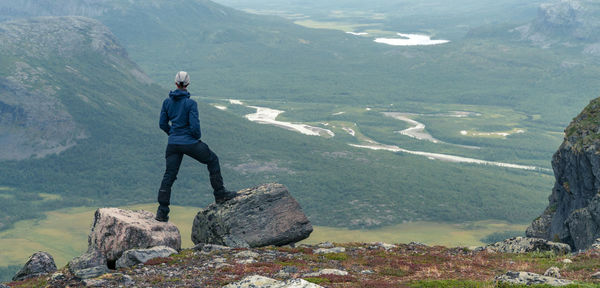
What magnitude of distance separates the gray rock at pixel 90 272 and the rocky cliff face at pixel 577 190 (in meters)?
32.6

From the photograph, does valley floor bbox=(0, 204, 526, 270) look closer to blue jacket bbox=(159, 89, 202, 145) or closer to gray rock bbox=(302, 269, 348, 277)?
blue jacket bbox=(159, 89, 202, 145)

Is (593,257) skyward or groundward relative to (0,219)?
skyward

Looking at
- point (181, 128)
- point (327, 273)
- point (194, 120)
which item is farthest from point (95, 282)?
point (327, 273)

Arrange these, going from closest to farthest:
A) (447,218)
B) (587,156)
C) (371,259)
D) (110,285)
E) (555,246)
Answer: (110,285)
(371,259)
(555,246)
(587,156)
(447,218)

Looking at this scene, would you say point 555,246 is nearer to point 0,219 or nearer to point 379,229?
point 379,229

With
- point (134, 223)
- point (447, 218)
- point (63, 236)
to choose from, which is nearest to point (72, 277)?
point (134, 223)

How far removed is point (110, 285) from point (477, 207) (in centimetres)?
18320

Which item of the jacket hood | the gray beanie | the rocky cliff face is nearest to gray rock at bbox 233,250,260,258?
the jacket hood

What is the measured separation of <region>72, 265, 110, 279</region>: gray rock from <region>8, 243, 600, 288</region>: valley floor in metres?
0.35

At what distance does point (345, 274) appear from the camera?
27.8m

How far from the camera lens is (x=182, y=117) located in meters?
32.8

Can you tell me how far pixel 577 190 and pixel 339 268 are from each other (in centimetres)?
3221

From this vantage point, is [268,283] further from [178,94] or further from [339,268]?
[178,94]

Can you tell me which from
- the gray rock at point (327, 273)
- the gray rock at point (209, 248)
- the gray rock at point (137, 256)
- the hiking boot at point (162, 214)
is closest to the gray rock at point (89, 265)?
the gray rock at point (137, 256)
